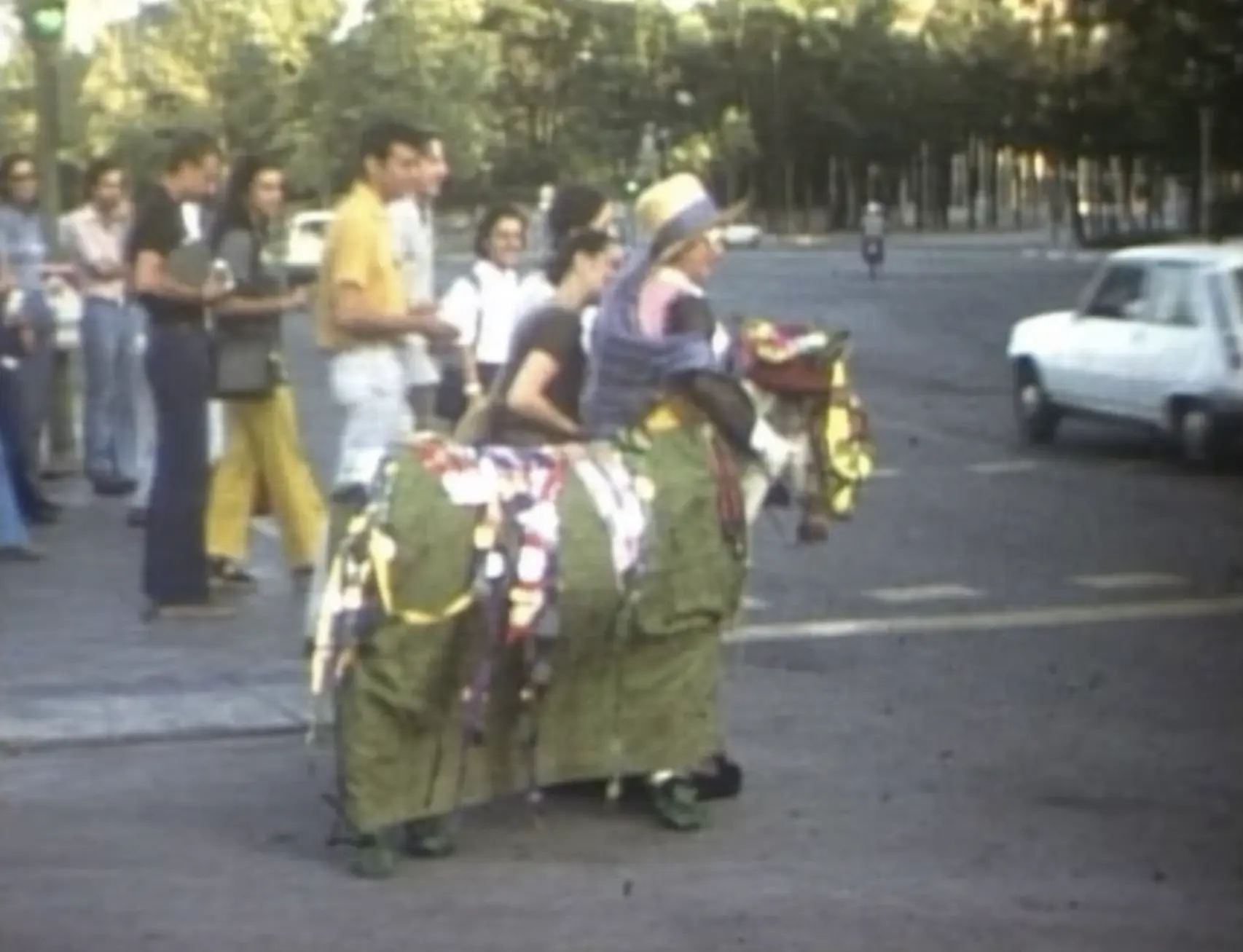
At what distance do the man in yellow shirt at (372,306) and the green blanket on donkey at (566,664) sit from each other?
2.35 meters

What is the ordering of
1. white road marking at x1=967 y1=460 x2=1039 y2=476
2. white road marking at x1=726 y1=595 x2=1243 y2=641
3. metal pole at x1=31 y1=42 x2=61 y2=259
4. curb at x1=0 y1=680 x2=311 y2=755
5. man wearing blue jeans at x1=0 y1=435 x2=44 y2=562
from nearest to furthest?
curb at x1=0 y1=680 x2=311 y2=755
white road marking at x1=726 y1=595 x2=1243 y2=641
man wearing blue jeans at x1=0 y1=435 x2=44 y2=562
metal pole at x1=31 y1=42 x2=61 y2=259
white road marking at x1=967 y1=460 x2=1039 y2=476

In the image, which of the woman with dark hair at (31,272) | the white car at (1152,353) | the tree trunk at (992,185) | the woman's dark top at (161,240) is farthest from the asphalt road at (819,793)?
the tree trunk at (992,185)

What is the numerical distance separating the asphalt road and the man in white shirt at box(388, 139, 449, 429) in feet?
3.31

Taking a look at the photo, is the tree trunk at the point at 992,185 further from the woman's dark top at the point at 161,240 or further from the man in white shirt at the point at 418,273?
the man in white shirt at the point at 418,273

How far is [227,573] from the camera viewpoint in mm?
13570

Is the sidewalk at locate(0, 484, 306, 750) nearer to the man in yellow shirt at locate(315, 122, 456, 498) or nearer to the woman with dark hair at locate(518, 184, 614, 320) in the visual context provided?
the man in yellow shirt at locate(315, 122, 456, 498)

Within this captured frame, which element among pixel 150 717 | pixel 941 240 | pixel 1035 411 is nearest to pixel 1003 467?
pixel 1035 411

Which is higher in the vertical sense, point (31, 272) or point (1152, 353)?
Result: point (31, 272)

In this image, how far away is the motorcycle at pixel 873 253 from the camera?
61.8 meters

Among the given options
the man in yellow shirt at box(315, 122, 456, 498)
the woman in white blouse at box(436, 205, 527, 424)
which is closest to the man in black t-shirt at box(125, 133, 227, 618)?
the man in yellow shirt at box(315, 122, 456, 498)

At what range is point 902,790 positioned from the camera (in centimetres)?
936

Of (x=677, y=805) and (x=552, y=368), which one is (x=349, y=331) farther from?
(x=677, y=805)

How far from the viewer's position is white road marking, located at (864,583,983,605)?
13781 millimetres

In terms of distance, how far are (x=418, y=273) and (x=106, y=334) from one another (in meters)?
5.62
